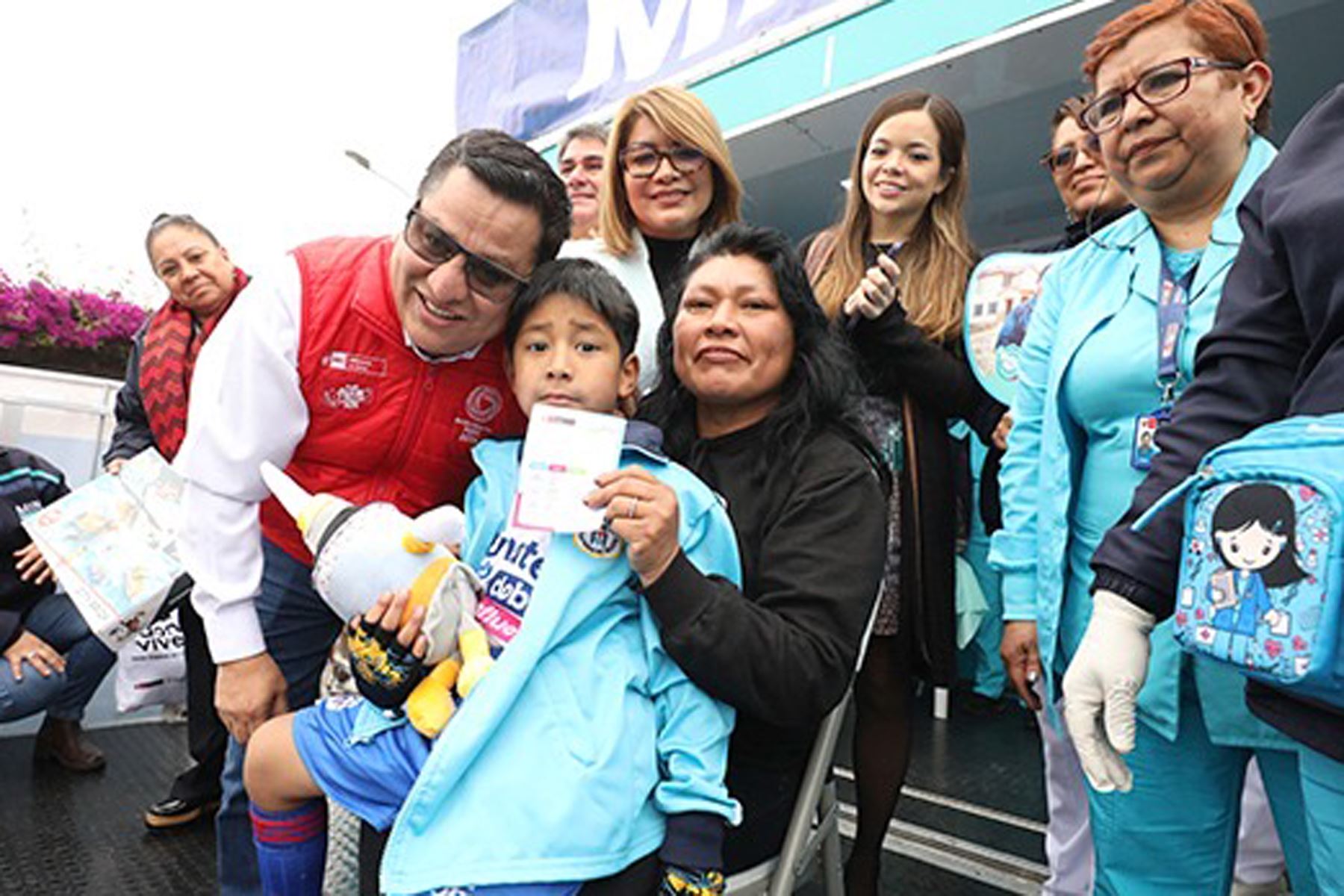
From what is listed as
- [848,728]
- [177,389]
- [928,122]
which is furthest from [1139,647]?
[177,389]

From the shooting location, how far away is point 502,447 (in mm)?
1332

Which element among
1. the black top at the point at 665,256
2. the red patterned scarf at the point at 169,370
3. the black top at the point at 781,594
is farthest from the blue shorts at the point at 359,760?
the red patterned scarf at the point at 169,370

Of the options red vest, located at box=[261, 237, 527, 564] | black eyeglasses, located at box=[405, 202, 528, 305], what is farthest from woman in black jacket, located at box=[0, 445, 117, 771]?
black eyeglasses, located at box=[405, 202, 528, 305]

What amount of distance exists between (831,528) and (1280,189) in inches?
25.8

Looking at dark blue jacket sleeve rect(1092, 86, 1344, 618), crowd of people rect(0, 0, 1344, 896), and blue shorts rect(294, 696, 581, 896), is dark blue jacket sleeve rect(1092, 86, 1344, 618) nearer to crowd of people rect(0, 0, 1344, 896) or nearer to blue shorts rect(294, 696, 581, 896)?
crowd of people rect(0, 0, 1344, 896)

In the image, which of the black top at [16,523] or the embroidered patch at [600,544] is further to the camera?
the black top at [16,523]

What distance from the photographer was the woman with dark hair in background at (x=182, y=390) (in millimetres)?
2363

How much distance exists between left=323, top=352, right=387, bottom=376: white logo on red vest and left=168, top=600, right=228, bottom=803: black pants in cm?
145

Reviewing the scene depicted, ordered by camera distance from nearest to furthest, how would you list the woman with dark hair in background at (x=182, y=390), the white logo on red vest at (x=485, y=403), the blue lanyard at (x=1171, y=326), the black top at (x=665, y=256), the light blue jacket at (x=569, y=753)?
the light blue jacket at (x=569, y=753), the blue lanyard at (x=1171, y=326), the white logo on red vest at (x=485, y=403), the black top at (x=665, y=256), the woman with dark hair in background at (x=182, y=390)

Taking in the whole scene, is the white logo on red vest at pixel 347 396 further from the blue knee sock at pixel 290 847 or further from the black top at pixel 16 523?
the black top at pixel 16 523

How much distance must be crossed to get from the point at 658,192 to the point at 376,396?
0.79 meters

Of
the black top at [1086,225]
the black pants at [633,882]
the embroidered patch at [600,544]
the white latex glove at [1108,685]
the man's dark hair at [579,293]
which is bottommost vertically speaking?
the black pants at [633,882]

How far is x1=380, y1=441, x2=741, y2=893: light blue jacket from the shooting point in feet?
3.12

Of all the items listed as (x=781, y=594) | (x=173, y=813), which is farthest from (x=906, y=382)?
(x=173, y=813)
